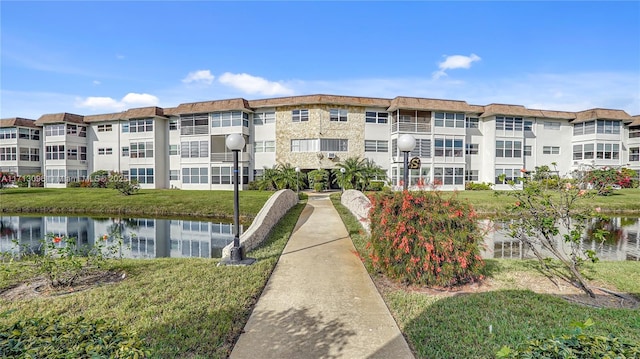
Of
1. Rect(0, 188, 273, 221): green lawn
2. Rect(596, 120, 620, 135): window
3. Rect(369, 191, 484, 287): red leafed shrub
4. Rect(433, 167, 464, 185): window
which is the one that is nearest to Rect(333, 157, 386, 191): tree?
Rect(433, 167, 464, 185): window

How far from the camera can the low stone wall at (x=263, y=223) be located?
7820mm

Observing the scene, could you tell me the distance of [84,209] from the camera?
18938 mm

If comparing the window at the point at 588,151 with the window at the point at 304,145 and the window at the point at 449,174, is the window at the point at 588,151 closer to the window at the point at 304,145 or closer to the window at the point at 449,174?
the window at the point at 449,174

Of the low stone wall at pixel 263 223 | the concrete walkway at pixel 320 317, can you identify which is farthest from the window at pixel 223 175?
the concrete walkway at pixel 320 317

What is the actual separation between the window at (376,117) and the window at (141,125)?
2193 cm

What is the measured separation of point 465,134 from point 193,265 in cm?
2870

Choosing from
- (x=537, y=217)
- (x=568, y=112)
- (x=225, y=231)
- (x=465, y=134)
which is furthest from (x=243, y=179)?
(x=568, y=112)

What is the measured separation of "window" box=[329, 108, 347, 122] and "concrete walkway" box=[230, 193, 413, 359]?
21946 millimetres

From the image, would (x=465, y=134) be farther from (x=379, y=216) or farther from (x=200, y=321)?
(x=200, y=321)

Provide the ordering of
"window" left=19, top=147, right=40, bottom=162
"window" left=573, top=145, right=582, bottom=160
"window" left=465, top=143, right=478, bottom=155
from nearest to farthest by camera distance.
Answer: "window" left=465, top=143, right=478, bottom=155, "window" left=573, top=145, right=582, bottom=160, "window" left=19, top=147, right=40, bottom=162

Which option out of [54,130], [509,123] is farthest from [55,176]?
[509,123]

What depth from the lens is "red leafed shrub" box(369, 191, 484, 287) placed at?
206 inches

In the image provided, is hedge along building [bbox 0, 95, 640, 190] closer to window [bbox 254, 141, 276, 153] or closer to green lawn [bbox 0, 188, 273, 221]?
window [bbox 254, 141, 276, 153]

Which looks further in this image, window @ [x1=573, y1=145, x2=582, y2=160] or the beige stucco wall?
window @ [x1=573, y1=145, x2=582, y2=160]
